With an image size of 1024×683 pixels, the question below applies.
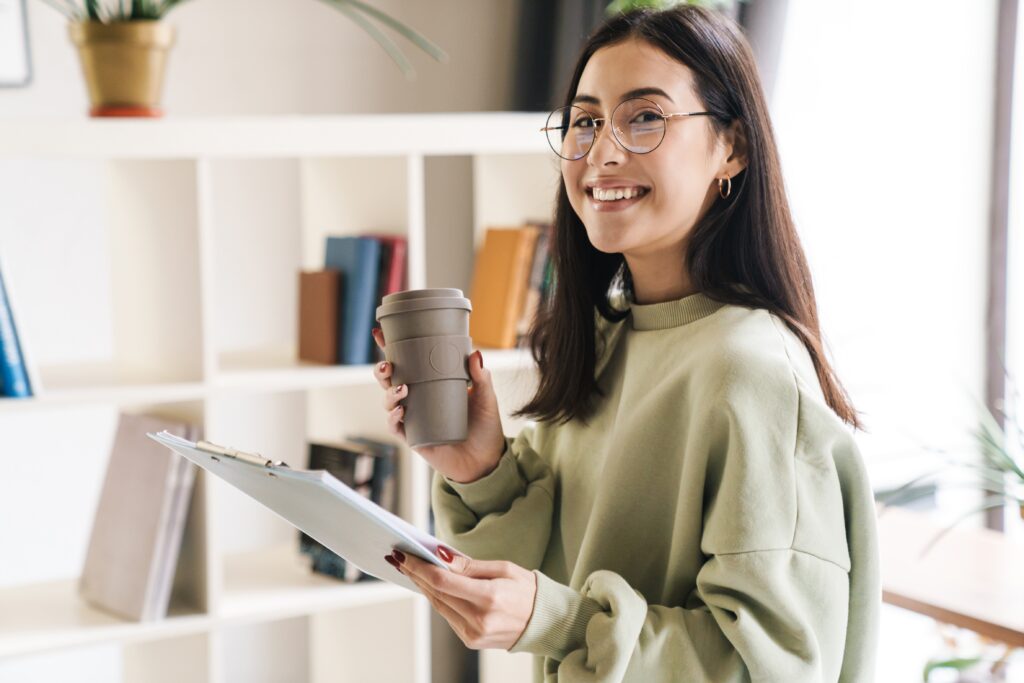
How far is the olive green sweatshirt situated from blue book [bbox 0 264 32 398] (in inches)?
45.0

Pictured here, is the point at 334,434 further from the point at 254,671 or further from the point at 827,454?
the point at 827,454

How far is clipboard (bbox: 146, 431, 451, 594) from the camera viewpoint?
3.25 ft

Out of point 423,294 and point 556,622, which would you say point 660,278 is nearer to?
point 423,294

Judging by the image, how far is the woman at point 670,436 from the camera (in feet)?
3.54

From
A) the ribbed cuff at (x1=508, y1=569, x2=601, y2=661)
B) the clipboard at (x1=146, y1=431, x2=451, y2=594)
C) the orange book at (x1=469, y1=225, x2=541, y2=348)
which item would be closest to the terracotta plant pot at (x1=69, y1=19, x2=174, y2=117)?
the orange book at (x1=469, y1=225, x2=541, y2=348)

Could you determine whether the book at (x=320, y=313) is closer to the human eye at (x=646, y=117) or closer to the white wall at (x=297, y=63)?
the white wall at (x=297, y=63)

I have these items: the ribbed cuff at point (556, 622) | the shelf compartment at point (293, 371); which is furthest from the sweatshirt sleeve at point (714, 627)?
the shelf compartment at point (293, 371)

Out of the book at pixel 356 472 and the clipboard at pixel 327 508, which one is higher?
the clipboard at pixel 327 508

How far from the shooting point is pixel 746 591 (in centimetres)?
106

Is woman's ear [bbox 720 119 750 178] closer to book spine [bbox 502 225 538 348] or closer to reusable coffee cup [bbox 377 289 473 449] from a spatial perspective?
reusable coffee cup [bbox 377 289 473 449]

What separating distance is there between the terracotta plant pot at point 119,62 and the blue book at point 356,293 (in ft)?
1.43

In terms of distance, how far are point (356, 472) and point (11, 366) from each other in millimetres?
649

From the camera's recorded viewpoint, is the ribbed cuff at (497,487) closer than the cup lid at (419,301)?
No

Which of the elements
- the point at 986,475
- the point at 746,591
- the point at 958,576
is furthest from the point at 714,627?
the point at 986,475
